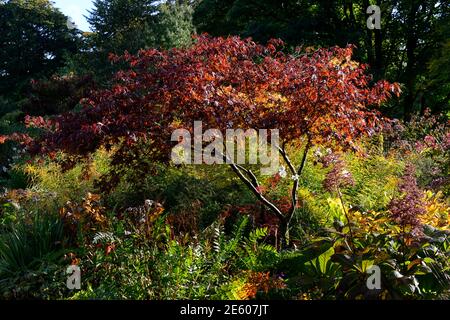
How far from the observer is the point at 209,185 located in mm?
6566

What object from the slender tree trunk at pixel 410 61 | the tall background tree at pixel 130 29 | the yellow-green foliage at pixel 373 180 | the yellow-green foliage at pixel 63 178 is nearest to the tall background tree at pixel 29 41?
the tall background tree at pixel 130 29

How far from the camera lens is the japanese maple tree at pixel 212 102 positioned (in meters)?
4.79

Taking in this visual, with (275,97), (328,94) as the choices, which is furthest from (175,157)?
(328,94)

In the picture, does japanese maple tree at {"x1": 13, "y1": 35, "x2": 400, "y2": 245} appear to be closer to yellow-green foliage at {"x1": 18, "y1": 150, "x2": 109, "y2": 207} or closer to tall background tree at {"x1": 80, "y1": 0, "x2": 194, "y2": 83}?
yellow-green foliage at {"x1": 18, "y1": 150, "x2": 109, "y2": 207}

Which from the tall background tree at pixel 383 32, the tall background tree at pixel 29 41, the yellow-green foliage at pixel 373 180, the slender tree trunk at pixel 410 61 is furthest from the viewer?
the tall background tree at pixel 29 41

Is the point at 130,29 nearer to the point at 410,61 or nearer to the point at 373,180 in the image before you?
the point at 410,61

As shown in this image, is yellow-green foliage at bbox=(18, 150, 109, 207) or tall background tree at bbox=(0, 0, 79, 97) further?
tall background tree at bbox=(0, 0, 79, 97)

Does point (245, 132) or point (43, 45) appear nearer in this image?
point (245, 132)

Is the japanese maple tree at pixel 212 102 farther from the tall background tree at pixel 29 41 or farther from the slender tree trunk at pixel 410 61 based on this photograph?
the tall background tree at pixel 29 41

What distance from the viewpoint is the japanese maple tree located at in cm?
479

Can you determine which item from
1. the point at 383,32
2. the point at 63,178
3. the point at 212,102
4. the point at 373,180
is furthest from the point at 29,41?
the point at 212,102

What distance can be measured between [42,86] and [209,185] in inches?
528

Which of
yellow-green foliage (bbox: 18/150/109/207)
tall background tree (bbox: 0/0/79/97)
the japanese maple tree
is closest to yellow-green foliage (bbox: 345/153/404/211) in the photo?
the japanese maple tree
